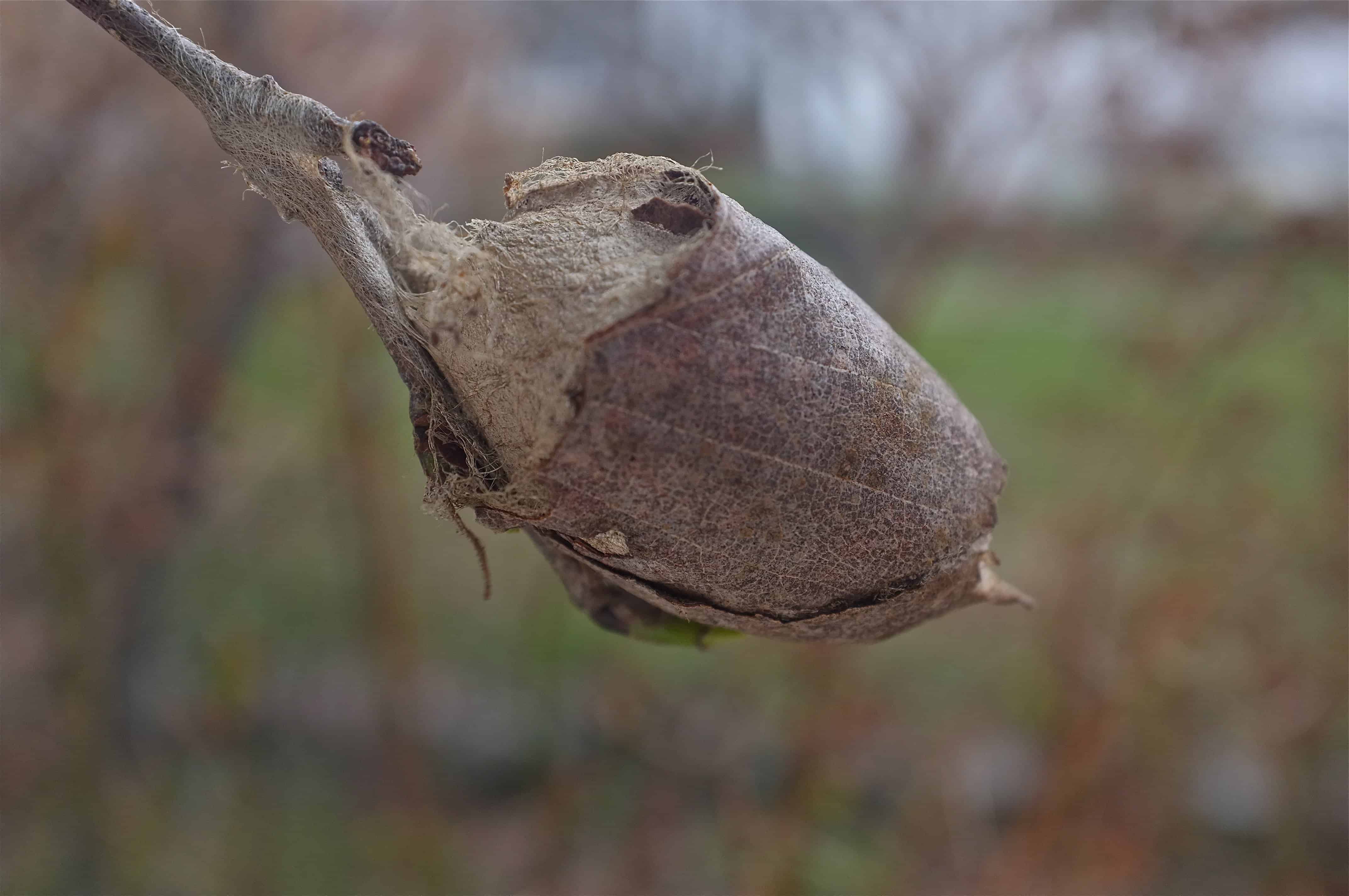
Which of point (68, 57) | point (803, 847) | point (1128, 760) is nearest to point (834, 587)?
point (803, 847)

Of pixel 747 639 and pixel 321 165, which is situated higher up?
pixel 321 165

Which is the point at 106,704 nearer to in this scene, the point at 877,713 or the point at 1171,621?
the point at 877,713

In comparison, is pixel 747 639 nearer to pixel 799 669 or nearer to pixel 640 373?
pixel 799 669

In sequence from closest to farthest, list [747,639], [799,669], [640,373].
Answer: [640,373], [747,639], [799,669]

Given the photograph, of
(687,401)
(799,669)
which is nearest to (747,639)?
(799,669)

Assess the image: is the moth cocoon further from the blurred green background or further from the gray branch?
the blurred green background

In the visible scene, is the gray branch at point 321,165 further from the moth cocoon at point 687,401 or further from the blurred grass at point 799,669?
the blurred grass at point 799,669

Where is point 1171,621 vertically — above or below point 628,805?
above
